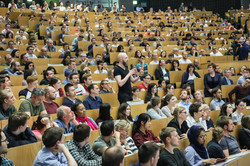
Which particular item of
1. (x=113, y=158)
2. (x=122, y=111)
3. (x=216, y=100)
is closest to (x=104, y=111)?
(x=122, y=111)

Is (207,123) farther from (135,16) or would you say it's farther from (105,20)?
(135,16)

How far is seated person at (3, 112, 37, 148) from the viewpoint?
216cm

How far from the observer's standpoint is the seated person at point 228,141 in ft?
9.95

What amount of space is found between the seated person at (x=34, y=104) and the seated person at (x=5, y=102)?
0.13 m

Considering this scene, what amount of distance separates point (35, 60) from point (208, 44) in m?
4.88

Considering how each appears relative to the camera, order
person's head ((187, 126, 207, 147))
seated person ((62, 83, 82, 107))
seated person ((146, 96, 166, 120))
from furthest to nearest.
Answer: seated person ((146, 96, 166, 120)), seated person ((62, 83, 82, 107)), person's head ((187, 126, 207, 147))

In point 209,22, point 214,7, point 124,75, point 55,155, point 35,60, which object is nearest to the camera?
point 55,155

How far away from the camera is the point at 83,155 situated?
2125 mm

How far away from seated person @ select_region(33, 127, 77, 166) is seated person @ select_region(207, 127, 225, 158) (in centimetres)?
148

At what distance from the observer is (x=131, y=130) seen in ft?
9.60

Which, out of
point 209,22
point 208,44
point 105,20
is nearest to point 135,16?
point 105,20

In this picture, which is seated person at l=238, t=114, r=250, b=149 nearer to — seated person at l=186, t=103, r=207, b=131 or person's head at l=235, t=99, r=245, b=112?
seated person at l=186, t=103, r=207, b=131

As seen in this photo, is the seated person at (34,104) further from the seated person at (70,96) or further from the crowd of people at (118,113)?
the seated person at (70,96)

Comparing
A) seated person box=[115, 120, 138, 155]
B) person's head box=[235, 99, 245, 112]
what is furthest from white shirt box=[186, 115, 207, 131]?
seated person box=[115, 120, 138, 155]
